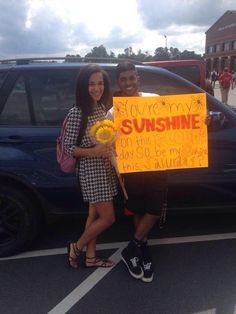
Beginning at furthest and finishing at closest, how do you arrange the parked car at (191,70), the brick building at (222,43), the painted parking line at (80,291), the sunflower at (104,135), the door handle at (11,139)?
the brick building at (222,43) < the parked car at (191,70) < the door handle at (11,139) < the painted parking line at (80,291) < the sunflower at (104,135)

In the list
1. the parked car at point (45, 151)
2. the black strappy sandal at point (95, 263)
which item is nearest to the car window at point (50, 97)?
the parked car at point (45, 151)

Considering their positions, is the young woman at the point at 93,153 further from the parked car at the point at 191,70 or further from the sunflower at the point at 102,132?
the parked car at the point at 191,70

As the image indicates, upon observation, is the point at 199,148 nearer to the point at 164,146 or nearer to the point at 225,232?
the point at 164,146

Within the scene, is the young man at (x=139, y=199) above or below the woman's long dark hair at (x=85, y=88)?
below

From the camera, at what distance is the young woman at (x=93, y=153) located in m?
2.83


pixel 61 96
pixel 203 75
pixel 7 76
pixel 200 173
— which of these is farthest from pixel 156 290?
pixel 203 75

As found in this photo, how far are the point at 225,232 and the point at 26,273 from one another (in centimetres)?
200

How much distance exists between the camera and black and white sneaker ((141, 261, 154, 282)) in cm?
325

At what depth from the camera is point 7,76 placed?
3439 mm

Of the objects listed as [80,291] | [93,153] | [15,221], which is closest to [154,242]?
[80,291]

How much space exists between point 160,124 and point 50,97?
1004 mm

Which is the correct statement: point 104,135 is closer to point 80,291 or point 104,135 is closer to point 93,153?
point 93,153

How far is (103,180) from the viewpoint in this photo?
3018 millimetres

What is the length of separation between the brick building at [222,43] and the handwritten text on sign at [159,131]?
224 ft
